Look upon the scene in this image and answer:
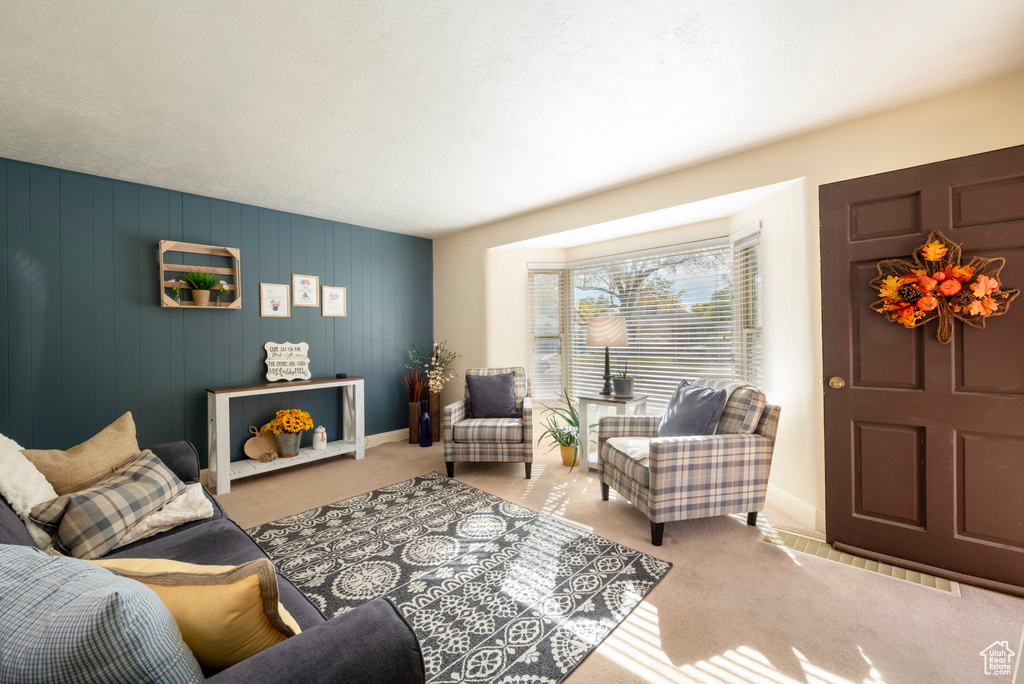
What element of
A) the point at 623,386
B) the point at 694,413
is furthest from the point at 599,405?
the point at 694,413

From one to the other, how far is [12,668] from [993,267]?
3366 mm

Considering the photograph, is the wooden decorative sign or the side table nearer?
the side table

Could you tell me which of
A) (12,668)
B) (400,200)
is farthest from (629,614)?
(400,200)

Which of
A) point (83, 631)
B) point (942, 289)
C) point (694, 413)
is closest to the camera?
point (83, 631)

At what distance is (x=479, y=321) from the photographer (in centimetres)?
484

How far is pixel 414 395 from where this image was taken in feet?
16.3

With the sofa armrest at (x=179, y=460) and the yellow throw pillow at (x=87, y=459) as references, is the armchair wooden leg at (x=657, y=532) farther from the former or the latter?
the yellow throw pillow at (x=87, y=459)

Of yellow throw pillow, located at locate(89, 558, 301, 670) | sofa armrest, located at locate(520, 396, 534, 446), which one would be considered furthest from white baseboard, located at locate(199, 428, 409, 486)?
yellow throw pillow, located at locate(89, 558, 301, 670)

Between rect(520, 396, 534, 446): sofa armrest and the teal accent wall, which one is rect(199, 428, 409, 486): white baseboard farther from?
rect(520, 396, 534, 446): sofa armrest

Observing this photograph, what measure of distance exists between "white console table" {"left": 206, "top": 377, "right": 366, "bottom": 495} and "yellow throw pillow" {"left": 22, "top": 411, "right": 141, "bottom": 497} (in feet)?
4.12

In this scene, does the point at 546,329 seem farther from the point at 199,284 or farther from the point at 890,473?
the point at 199,284

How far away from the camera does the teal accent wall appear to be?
2.96 metres

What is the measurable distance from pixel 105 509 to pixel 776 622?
283cm

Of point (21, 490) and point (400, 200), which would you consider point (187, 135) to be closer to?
point (400, 200)
